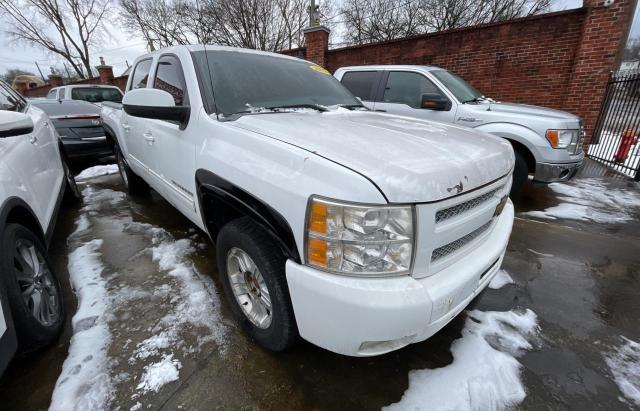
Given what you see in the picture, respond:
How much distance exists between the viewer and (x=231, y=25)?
16688 mm

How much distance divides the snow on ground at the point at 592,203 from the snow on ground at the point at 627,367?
2430 mm

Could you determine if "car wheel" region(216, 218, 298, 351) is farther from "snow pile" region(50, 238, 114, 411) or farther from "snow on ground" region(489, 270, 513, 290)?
"snow on ground" region(489, 270, 513, 290)

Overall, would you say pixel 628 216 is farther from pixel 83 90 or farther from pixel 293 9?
pixel 293 9

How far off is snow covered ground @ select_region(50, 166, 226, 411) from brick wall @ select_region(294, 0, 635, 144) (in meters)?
7.88

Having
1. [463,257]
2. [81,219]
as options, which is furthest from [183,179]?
[81,219]

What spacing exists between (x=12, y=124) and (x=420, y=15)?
71.0ft

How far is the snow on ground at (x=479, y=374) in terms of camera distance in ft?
5.33

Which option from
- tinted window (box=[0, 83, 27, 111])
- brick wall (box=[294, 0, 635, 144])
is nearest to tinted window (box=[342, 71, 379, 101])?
brick wall (box=[294, 0, 635, 144])

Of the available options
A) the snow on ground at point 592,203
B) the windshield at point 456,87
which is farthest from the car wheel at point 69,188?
the snow on ground at point 592,203

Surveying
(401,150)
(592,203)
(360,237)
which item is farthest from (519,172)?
(360,237)

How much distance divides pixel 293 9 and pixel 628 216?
18.2 m

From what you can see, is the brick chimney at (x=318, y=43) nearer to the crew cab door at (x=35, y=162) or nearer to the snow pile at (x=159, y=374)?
the crew cab door at (x=35, y=162)

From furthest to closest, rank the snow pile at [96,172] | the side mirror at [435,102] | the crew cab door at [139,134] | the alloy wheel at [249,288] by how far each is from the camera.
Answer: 1. the snow pile at [96,172]
2. the side mirror at [435,102]
3. the crew cab door at [139,134]
4. the alloy wheel at [249,288]

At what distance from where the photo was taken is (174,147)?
7.77ft
